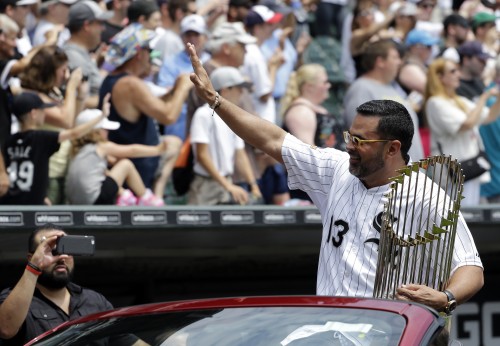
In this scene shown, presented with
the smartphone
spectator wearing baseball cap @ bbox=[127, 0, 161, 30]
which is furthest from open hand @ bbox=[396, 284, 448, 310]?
spectator wearing baseball cap @ bbox=[127, 0, 161, 30]

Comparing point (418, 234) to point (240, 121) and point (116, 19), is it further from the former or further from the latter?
point (116, 19)

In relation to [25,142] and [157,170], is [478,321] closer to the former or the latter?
[157,170]

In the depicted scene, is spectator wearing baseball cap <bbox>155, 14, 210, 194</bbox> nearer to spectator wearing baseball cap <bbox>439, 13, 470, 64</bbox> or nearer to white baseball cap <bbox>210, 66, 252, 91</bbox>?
white baseball cap <bbox>210, 66, 252, 91</bbox>

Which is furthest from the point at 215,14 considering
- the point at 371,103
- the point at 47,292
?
the point at 371,103

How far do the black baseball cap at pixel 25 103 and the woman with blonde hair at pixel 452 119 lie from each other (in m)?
3.92

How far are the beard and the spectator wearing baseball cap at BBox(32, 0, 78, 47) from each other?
473cm

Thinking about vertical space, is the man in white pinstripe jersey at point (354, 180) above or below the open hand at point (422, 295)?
above

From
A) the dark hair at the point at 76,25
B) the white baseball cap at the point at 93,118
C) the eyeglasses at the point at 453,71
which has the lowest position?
the white baseball cap at the point at 93,118

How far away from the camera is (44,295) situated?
6.48m

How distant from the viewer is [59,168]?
28.3ft

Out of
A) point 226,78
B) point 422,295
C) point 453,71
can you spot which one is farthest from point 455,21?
point 422,295

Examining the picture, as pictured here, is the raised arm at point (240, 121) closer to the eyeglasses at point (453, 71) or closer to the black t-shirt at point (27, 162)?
the black t-shirt at point (27, 162)

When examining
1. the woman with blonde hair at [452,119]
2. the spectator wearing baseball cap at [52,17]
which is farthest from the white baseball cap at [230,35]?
the woman with blonde hair at [452,119]

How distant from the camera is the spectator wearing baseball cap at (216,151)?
9227mm
